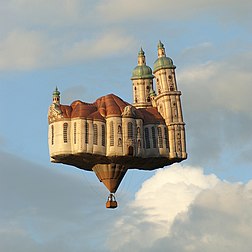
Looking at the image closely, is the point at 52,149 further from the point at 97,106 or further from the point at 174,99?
the point at 174,99

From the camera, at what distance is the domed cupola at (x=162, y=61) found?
11344cm

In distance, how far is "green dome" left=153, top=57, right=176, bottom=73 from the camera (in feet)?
372

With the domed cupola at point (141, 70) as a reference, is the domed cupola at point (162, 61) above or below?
below

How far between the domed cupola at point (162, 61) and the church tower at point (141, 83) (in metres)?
5.44

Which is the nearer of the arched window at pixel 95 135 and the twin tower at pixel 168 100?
the arched window at pixel 95 135

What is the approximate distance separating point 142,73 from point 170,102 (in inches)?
387

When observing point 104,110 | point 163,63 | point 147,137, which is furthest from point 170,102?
point 104,110

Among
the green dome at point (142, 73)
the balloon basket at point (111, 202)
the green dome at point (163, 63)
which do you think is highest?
the green dome at point (142, 73)

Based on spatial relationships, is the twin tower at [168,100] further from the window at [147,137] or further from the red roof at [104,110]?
the window at [147,137]

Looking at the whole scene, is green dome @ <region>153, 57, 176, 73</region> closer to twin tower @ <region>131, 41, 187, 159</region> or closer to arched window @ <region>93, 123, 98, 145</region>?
twin tower @ <region>131, 41, 187, 159</region>

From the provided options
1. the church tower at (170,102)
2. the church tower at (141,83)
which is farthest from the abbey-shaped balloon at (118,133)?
the church tower at (141,83)

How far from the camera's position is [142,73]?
120 metres

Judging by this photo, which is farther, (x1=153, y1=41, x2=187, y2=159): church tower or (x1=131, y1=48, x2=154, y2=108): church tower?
(x1=131, y1=48, x2=154, y2=108): church tower

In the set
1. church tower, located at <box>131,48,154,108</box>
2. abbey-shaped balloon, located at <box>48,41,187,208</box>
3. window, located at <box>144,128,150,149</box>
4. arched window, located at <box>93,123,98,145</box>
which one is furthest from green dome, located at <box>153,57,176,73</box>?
arched window, located at <box>93,123,98,145</box>
